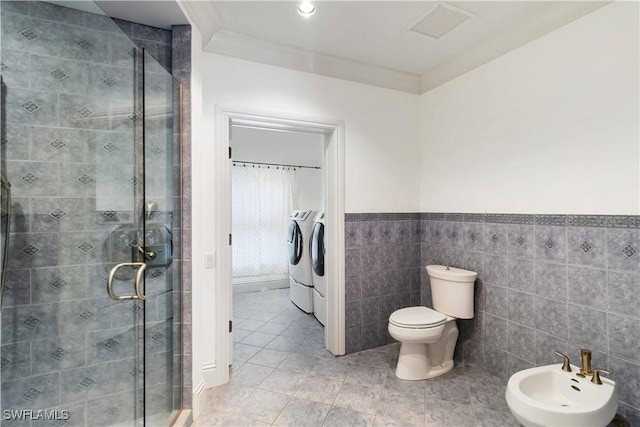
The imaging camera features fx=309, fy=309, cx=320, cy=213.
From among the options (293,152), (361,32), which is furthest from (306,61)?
(293,152)

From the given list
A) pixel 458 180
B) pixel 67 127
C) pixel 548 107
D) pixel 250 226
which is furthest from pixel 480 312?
pixel 250 226

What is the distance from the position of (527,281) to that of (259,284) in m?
3.68

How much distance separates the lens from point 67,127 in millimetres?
1593

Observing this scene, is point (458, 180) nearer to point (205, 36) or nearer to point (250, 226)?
point (205, 36)

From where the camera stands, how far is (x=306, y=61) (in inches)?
95.6

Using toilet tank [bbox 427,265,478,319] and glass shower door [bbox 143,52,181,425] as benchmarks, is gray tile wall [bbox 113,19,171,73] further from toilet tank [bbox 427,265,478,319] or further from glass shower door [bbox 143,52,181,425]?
toilet tank [bbox 427,265,478,319]

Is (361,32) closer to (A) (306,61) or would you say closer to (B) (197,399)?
(A) (306,61)

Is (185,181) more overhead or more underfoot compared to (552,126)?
more underfoot

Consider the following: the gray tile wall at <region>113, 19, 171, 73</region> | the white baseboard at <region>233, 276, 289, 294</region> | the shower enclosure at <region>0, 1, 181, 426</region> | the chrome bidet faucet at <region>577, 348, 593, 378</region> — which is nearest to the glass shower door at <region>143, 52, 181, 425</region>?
the shower enclosure at <region>0, 1, 181, 426</region>

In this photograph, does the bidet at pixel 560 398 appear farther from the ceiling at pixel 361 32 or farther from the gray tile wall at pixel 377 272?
the ceiling at pixel 361 32

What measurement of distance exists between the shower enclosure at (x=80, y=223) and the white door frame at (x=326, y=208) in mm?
470

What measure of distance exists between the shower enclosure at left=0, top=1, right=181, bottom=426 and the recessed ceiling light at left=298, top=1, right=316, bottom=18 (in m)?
0.89

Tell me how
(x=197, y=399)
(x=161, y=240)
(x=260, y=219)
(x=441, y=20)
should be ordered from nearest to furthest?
(x=161, y=240), (x=197, y=399), (x=441, y=20), (x=260, y=219)

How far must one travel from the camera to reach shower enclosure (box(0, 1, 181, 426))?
4.93 ft
